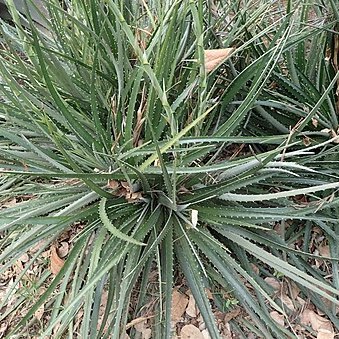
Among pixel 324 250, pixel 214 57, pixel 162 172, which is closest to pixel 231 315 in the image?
pixel 324 250

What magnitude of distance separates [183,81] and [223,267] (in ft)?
1.69

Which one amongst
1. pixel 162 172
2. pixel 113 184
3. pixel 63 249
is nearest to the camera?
pixel 162 172

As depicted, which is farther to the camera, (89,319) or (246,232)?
(246,232)

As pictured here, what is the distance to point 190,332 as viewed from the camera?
4.55 feet

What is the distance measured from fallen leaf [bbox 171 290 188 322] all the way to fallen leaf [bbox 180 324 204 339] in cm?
4

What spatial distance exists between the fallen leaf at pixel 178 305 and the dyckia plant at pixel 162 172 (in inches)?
2.5

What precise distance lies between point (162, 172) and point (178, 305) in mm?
443

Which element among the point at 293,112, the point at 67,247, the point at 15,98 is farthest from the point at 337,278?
the point at 15,98

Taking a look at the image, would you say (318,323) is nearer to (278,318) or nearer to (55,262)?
(278,318)

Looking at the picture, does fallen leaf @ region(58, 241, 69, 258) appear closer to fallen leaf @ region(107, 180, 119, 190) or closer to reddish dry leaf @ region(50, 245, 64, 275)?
reddish dry leaf @ region(50, 245, 64, 275)

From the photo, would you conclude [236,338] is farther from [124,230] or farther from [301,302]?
[124,230]

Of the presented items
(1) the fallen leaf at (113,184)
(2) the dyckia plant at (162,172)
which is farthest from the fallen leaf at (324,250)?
(1) the fallen leaf at (113,184)

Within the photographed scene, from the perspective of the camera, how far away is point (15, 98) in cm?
124

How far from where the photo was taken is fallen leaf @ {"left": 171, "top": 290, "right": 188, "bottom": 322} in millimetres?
1407
